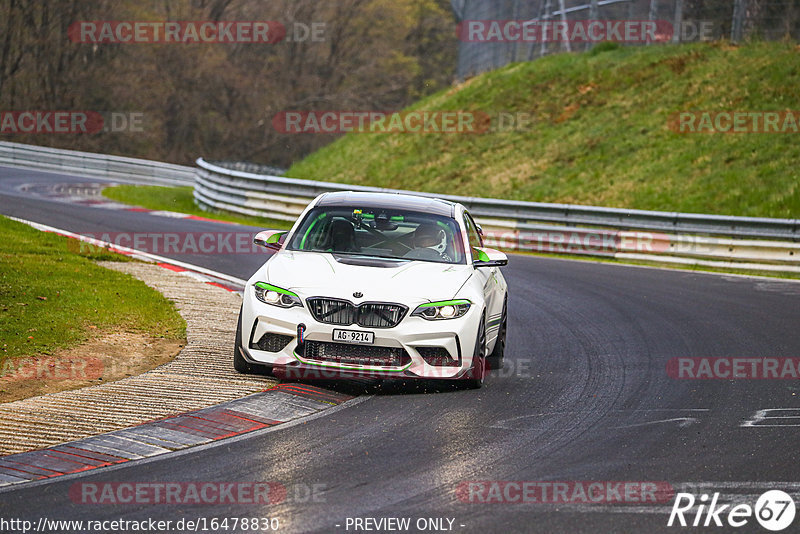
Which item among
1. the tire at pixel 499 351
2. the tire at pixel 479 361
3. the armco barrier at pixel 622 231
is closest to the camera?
the tire at pixel 479 361

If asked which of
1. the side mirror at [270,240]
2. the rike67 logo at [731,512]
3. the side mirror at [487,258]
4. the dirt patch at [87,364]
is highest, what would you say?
the side mirror at [270,240]

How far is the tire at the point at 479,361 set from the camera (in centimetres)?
873

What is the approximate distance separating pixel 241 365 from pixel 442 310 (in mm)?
1762

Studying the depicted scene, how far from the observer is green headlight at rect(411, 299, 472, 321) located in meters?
8.58

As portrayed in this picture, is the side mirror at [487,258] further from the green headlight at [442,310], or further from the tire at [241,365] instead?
the tire at [241,365]

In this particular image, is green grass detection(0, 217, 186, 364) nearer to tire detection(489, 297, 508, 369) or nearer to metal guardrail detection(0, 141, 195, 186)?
tire detection(489, 297, 508, 369)

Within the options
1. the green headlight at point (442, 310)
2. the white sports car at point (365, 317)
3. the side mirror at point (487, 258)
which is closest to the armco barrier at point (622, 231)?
the side mirror at point (487, 258)

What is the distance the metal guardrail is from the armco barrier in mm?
12468

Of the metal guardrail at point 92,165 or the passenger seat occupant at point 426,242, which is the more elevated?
the metal guardrail at point 92,165

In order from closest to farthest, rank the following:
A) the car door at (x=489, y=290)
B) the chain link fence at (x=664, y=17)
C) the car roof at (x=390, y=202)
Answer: the car door at (x=489, y=290), the car roof at (x=390, y=202), the chain link fence at (x=664, y=17)

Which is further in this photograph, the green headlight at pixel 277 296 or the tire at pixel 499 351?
the tire at pixel 499 351

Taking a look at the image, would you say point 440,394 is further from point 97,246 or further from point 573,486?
point 97,246

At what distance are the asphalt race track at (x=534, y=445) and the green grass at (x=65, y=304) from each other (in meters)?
3.15

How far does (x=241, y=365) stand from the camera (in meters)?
8.84
